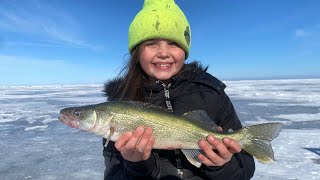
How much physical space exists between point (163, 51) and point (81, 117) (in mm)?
907

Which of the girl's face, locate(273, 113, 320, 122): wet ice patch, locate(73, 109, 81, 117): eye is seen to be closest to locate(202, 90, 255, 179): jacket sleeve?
the girl's face

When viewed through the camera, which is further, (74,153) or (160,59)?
(74,153)

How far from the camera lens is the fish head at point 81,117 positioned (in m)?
2.52

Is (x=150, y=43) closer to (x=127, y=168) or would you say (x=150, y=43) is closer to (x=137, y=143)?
(x=137, y=143)

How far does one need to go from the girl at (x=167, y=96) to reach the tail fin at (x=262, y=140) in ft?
0.49

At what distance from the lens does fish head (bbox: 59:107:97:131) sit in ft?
8.26

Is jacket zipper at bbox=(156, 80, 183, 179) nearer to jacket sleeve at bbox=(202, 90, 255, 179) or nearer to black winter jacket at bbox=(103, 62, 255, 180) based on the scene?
black winter jacket at bbox=(103, 62, 255, 180)

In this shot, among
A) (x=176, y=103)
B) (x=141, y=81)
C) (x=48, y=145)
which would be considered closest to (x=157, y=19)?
(x=141, y=81)

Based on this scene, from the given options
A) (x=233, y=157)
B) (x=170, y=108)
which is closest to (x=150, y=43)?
(x=170, y=108)

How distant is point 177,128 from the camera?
243cm

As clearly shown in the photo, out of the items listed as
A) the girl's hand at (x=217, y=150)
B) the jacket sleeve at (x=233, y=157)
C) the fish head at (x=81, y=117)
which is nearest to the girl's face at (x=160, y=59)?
the jacket sleeve at (x=233, y=157)

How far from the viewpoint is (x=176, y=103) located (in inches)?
105

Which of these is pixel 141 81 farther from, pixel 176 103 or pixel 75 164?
pixel 75 164

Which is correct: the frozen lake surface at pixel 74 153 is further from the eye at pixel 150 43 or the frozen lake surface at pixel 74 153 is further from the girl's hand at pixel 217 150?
the eye at pixel 150 43
